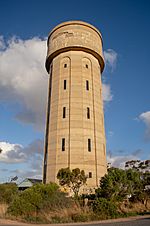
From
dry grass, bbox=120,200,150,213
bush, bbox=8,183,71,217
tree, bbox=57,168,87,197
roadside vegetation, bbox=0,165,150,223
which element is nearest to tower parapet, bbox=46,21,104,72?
tree, bbox=57,168,87,197

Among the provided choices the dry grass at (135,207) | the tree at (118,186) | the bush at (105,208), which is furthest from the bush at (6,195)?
the dry grass at (135,207)

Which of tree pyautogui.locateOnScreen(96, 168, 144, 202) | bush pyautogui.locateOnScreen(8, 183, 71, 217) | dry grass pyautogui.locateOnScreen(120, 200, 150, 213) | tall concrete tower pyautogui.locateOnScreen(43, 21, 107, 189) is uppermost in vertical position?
tall concrete tower pyautogui.locateOnScreen(43, 21, 107, 189)

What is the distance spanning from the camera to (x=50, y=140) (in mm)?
26688

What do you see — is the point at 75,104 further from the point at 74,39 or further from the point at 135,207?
the point at 135,207

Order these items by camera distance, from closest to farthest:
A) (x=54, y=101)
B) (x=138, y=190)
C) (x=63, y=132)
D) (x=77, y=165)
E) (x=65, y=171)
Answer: (x=138, y=190) → (x=65, y=171) → (x=77, y=165) → (x=63, y=132) → (x=54, y=101)

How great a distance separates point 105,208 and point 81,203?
116 inches

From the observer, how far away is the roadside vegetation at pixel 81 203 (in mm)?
13070

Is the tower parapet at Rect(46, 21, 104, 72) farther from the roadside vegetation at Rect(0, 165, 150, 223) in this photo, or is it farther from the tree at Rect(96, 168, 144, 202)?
the tree at Rect(96, 168, 144, 202)

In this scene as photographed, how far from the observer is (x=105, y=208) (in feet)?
45.0

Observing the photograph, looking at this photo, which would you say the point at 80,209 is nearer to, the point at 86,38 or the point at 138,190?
the point at 138,190

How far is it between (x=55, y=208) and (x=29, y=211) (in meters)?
1.53

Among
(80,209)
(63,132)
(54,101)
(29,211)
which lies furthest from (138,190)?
(54,101)

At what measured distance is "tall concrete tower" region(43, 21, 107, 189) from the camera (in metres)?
25.0

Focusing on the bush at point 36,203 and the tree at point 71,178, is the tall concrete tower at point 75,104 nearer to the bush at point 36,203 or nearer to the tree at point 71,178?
the tree at point 71,178
